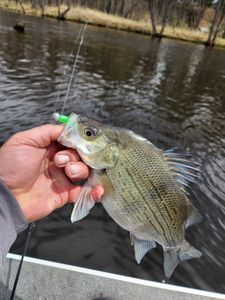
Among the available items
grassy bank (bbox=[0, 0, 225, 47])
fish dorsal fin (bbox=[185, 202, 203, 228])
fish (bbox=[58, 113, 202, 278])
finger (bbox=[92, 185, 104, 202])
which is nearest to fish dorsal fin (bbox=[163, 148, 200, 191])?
fish (bbox=[58, 113, 202, 278])

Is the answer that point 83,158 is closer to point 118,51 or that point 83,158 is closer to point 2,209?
point 2,209

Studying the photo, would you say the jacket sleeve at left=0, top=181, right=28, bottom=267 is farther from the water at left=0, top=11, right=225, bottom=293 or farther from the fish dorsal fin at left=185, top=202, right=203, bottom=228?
the water at left=0, top=11, right=225, bottom=293

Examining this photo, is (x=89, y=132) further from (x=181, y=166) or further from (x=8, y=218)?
(x=8, y=218)

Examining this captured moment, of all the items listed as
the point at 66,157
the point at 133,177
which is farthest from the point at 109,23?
the point at 133,177

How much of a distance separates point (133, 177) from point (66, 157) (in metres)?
0.46

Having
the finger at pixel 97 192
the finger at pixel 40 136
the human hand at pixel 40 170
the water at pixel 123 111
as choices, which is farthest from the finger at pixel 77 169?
the water at pixel 123 111

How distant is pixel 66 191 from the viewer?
265 cm

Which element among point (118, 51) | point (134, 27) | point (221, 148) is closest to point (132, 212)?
point (221, 148)

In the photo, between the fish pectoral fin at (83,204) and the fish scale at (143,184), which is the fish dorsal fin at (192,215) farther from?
the fish pectoral fin at (83,204)

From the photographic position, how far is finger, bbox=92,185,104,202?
2070 millimetres

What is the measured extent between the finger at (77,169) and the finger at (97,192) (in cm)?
13

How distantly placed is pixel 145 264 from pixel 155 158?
2.79 m

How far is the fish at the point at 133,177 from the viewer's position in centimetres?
204

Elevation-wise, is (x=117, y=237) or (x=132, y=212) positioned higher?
(x=132, y=212)
